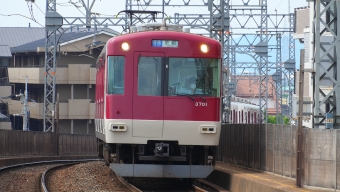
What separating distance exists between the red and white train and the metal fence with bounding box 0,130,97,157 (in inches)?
567

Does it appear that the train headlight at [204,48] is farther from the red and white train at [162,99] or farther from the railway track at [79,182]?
the railway track at [79,182]

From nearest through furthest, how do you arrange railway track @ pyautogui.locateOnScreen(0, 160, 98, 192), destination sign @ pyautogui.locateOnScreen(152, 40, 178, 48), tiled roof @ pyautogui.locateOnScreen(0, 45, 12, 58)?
destination sign @ pyautogui.locateOnScreen(152, 40, 178, 48), railway track @ pyautogui.locateOnScreen(0, 160, 98, 192), tiled roof @ pyautogui.locateOnScreen(0, 45, 12, 58)

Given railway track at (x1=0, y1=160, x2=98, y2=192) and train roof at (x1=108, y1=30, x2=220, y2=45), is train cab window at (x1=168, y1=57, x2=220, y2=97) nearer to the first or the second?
train roof at (x1=108, y1=30, x2=220, y2=45)

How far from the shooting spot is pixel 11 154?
31.0 meters

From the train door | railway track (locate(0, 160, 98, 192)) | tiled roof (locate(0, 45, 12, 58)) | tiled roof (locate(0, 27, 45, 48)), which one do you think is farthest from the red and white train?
tiled roof (locate(0, 27, 45, 48))

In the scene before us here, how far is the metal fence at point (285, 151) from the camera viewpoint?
510 inches

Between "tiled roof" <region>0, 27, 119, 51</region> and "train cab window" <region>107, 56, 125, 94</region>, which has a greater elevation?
"tiled roof" <region>0, 27, 119, 51</region>

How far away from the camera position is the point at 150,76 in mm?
15781

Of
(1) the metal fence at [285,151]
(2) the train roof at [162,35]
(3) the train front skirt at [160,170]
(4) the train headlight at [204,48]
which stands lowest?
(3) the train front skirt at [160,170]

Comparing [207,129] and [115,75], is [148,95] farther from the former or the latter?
[207,129]

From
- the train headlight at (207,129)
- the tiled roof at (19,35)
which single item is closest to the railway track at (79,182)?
the train headlight at (207,129)

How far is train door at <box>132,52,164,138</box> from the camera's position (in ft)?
51.1

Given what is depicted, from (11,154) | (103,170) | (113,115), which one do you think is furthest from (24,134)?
(113,115)

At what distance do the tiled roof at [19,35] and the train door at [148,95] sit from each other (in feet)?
175
